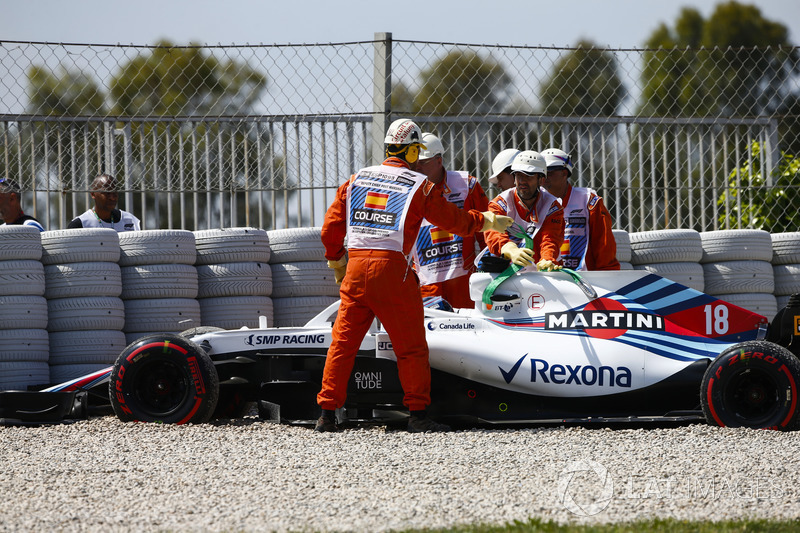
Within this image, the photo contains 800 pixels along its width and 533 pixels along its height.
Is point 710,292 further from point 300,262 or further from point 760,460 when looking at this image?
point 760,460

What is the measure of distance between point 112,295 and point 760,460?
5093mm

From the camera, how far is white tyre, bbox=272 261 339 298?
845 cm

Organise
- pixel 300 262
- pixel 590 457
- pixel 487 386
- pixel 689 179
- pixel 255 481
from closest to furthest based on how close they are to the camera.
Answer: pixel 255 481, pixel 590 457, pixel 487 386, pixel 300 262, pixel 689 179

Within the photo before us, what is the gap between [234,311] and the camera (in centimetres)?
823

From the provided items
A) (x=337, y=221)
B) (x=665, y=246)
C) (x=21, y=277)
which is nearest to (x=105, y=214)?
(x=21, y=277)

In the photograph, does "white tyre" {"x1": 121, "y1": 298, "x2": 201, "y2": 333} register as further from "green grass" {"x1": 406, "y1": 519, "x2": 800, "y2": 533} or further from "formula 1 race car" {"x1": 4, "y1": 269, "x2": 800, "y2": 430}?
"green grass" {"x1": 406, "y1": 519, "x2": 800, "y2": 533}

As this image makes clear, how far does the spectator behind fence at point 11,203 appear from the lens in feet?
27.8

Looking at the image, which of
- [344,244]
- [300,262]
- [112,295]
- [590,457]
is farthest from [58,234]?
[590,457]

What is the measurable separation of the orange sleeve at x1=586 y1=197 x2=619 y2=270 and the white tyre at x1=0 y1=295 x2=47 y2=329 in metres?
4.28

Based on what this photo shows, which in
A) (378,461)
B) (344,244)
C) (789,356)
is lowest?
(378,461)

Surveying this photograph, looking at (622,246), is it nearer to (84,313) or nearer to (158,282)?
(158,282)

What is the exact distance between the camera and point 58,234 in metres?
7.98

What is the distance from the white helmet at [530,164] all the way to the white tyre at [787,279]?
320 centimetres

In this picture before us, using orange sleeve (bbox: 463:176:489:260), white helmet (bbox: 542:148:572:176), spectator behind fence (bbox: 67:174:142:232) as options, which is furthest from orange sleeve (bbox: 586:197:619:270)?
spectator behind fence (bbox: 67:174:142:232)
